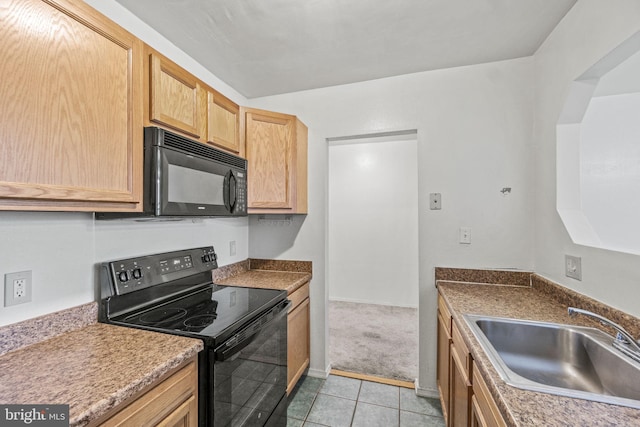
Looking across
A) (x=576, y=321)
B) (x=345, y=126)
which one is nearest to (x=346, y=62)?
(x=345, y=126)

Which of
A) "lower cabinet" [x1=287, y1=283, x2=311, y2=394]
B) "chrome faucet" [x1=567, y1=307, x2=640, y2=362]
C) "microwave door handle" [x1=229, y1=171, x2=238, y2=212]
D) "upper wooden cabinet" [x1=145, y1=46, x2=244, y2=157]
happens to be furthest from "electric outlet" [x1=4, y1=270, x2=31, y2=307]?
"chrome faucet" [x1=567, y1=307, x2=640, y2=362]

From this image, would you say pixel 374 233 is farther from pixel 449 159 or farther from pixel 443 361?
pixel 443 361

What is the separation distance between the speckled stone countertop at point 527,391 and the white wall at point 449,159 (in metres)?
0.37

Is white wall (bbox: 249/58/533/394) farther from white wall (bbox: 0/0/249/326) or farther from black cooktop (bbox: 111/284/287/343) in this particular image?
white wall (bbox: 0/0/249/326)

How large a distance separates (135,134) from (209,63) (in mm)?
1149

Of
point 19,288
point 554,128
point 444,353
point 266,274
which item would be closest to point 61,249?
point 19,288

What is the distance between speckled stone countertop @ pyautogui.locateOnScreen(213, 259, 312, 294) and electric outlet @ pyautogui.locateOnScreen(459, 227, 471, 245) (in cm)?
121

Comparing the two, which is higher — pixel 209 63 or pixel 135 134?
pixel 209 63

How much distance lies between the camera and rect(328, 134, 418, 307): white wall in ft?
12.9

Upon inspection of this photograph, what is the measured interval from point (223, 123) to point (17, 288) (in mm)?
1225

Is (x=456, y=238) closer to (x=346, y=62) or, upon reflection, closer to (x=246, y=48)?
(x=346, y=62)

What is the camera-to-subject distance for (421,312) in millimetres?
2156

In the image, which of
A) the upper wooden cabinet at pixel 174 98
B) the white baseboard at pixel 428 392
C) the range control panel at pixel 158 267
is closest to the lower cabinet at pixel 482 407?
the white baseboard at pixel 428 392

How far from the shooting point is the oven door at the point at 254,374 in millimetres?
1157
